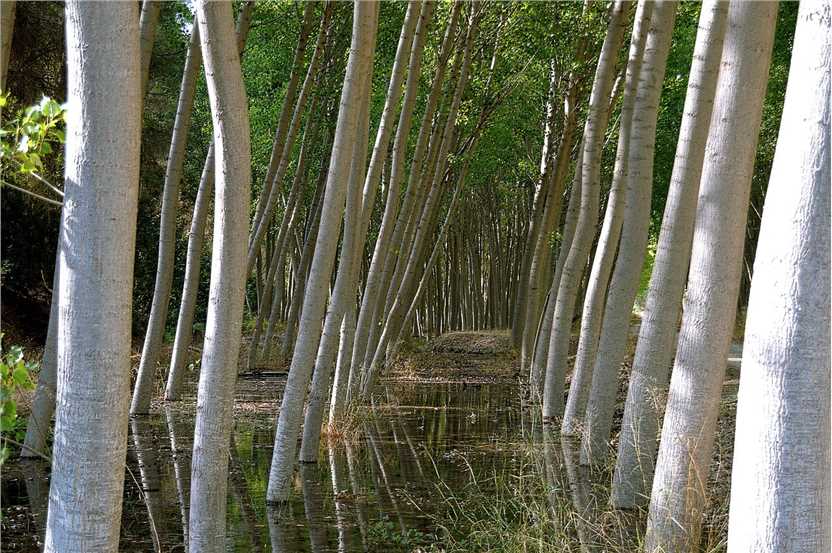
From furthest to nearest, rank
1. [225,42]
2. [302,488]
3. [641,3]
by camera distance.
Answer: [641,3], [302,488], [225,42]

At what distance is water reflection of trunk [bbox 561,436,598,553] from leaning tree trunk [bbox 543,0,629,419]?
1991mm

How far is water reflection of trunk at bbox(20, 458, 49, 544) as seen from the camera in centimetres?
874

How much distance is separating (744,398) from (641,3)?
858cm

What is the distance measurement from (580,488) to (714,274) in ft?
14.0

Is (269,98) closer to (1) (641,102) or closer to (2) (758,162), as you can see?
(2) (758,162)

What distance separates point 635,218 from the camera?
10.8 m

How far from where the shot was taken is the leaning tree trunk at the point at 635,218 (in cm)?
1062

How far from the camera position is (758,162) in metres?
27.9

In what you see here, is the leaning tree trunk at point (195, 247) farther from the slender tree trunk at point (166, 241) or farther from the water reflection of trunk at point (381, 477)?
the water reflection of trunk at point (381, 477)

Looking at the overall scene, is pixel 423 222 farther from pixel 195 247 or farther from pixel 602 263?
pixel 602 263

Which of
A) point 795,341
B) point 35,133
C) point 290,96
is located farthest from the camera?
point 290,96

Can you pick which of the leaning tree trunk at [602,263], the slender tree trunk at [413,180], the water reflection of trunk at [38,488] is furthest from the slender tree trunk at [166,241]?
the leaning tree trunk at [602,263]

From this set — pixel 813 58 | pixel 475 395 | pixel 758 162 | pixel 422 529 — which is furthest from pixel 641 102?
pixel 758 162

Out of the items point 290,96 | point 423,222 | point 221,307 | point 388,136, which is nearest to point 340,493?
point 221,307
